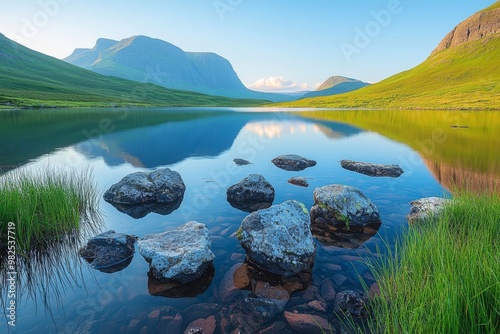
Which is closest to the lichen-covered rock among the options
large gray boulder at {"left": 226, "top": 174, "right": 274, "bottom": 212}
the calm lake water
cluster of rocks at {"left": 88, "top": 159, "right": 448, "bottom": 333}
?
cluster of rocks at {"left": 88, "top": 159, "right": 448, "bottom": 333}

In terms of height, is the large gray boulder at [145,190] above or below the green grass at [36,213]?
below

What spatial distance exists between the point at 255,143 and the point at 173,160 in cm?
1308

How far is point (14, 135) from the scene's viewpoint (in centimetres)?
3619

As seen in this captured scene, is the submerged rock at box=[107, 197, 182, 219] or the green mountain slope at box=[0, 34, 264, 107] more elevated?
the green mountain slope at box=[0, 34, 264, 107]

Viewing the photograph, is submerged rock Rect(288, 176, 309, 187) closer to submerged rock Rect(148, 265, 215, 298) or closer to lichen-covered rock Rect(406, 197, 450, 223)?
lichen-covered rock Rect(406, 197, 450, 223)

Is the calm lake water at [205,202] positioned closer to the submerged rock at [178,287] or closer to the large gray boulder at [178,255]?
the submerged rock at [178,287]

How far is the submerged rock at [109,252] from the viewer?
829cm

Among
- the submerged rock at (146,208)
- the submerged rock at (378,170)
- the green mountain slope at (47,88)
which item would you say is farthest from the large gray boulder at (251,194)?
the green mountain slope at (47,88)

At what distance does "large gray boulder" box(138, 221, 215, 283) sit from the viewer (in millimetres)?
7555

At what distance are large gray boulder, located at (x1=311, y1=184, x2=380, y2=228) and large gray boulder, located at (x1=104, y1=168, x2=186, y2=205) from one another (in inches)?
316

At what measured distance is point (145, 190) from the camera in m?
14.6

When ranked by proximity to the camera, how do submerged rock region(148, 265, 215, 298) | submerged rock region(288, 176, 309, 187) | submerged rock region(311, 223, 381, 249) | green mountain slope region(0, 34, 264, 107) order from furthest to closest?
green mountain slope region(0, 34, 264, 107) < submerged rock region(288, 176, 309, 187) < submerged rock region(311, 223, 381, 249) < submerged rock region(148, 265, 215, 298)

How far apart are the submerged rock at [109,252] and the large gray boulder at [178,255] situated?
743 millimetres

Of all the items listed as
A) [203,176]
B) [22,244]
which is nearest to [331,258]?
[22,244]
